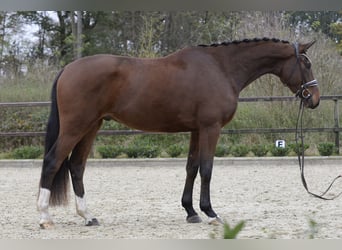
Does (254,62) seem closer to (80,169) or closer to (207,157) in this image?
(207,157)

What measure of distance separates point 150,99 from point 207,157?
70cm

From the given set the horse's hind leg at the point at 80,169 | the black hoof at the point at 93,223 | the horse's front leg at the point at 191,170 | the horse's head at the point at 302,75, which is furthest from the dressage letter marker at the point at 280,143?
the black hoof at the point at 93,223

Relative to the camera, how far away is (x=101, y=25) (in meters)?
19.4

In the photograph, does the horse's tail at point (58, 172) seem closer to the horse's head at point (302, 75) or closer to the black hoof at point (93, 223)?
the black hoof at point (93, 223)

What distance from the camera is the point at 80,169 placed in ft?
15.6

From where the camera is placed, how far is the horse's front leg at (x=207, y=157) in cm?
459

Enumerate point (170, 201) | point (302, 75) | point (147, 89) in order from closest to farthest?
1. point (147, 89)
2. point (302, 75)
3. point (170, 201)

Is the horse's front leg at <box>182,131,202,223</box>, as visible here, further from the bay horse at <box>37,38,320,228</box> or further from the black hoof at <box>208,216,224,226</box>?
the black hoof at <box>208,216,224,226</box>

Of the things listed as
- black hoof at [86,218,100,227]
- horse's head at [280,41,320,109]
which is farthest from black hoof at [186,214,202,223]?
horse's head at [280,41,320,109]

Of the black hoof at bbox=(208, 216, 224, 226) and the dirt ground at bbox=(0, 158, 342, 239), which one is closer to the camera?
the dirt ground at bbox=(0, 158, 342, 239)

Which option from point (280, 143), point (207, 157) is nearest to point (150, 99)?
point (207, 157)

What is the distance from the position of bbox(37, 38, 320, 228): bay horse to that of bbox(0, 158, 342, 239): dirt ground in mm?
348

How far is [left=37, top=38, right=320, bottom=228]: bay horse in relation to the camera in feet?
14.8

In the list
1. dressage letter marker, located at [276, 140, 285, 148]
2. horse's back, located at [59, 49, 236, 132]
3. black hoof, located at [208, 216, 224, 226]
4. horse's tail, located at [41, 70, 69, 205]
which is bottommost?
black hoof, located at [208, 216, 224, 226]
